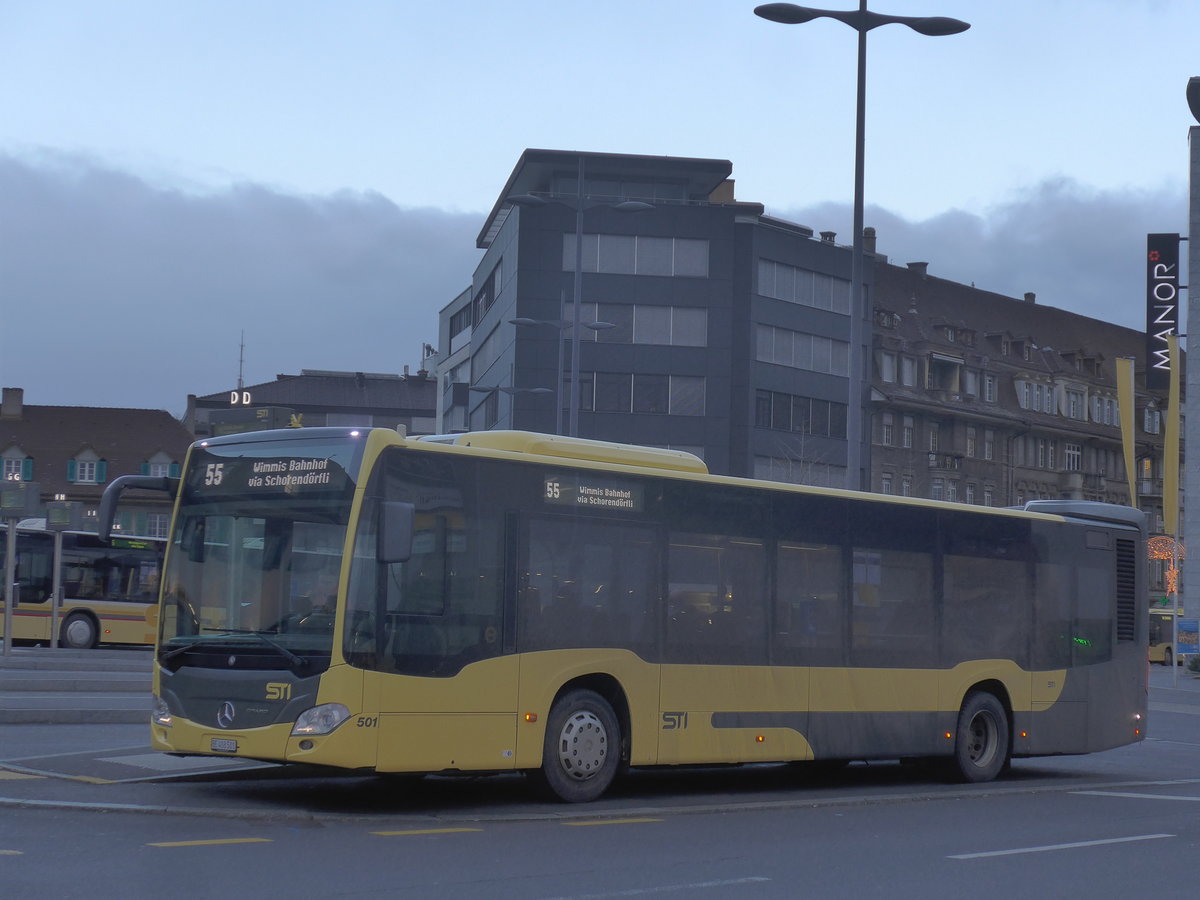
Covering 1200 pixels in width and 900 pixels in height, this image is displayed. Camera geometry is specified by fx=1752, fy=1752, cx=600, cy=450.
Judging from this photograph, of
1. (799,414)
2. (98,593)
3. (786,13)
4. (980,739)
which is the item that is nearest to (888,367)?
(799,414)

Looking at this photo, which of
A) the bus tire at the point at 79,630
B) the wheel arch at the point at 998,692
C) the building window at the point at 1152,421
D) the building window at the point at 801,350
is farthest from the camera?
the building window at the point at 1152,421

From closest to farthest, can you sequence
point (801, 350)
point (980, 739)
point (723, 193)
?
point (980, 739), point (801, 350), point (723, 193)

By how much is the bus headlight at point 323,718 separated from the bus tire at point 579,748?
195 cm

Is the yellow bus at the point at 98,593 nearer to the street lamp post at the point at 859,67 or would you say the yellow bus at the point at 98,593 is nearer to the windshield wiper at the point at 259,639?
the street lamp post at the point at 859,67

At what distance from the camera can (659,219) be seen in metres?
73.4

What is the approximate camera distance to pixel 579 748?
13945mm

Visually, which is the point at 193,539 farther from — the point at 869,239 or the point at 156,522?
the point at 156,522

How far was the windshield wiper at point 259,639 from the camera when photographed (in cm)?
1248

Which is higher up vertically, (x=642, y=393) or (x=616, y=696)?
(x=642, y=393)

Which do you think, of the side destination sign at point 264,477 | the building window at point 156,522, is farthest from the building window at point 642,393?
the side destination sign at point 264,477

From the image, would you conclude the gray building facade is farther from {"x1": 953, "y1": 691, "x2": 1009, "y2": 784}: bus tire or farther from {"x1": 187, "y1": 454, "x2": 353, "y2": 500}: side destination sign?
{"x1": 187, "y1": 454, "x2": 353, "y2": 500}: side destination sign

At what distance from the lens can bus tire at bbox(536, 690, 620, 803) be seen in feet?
45.1

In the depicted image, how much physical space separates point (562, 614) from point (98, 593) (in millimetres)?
32000

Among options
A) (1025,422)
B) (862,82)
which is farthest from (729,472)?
(862,82)
